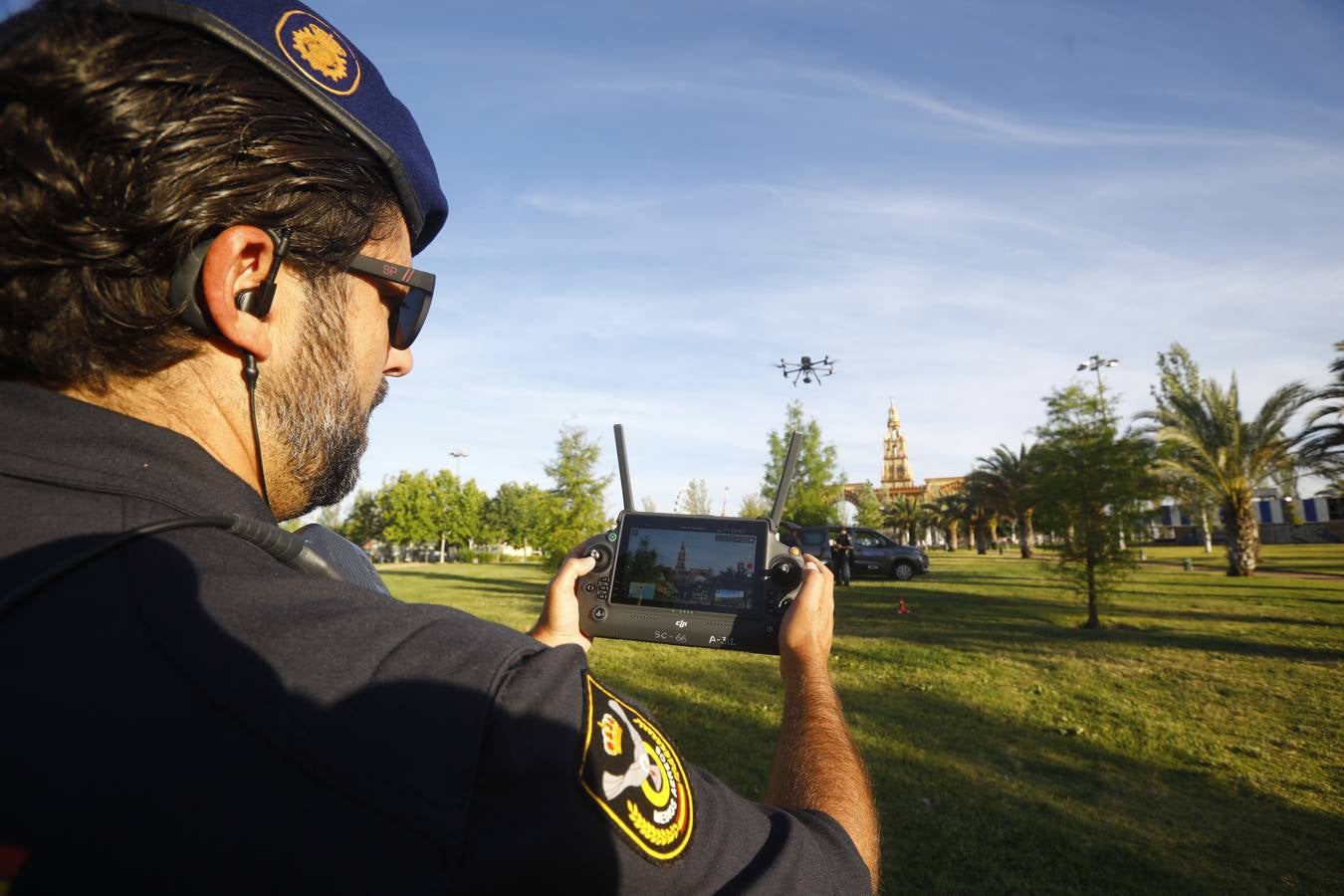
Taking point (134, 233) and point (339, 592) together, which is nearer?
point (339, 592)

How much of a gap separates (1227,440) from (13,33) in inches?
1186

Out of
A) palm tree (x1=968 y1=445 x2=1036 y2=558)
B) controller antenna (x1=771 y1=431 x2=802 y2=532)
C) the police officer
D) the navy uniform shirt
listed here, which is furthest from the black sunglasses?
palm tree (x1=968 y1=445 x2=1036 y2=558)

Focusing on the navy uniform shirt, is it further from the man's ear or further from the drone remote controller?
the drone remote controller

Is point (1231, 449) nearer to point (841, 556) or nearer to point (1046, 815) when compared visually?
point (841, 556)

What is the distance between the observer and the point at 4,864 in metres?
0.63

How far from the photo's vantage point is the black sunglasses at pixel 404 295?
4.49 feet

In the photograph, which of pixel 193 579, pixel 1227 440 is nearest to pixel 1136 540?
pixel 1227 440

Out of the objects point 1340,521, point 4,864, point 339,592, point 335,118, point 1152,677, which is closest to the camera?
point 4,864

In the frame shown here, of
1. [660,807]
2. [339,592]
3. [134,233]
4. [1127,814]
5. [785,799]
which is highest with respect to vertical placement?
[134,233]

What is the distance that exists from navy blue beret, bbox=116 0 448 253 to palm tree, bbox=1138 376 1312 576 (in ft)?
88.2

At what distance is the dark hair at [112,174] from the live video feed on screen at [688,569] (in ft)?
5.86

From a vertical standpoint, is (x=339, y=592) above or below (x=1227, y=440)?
below

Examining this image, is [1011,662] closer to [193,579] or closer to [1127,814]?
[1127,814]

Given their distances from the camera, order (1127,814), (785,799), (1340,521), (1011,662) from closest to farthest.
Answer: (785,799) < (1127,814) < (1011,662) < (1340,521)
